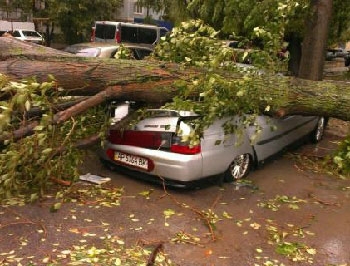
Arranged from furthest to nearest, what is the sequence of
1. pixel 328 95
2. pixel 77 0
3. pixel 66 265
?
1. pixel 77 0
2. pixel 328 95
3. pixel 66 265

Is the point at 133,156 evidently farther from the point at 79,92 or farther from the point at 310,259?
the point at 310,259

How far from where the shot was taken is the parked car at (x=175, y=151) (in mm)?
5156

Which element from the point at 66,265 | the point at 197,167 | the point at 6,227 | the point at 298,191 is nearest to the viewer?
the point at 66,265

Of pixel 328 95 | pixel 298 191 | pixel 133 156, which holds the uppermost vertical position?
pixel 328 95

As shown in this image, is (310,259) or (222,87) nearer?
(310,259)

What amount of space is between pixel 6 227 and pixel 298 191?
145 inches

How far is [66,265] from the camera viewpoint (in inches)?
146

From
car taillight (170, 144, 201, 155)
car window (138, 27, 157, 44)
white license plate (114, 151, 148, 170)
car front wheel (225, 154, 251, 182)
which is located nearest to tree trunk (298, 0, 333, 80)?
car front wheel (225, 154, 251, 182)

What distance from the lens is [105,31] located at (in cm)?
2395

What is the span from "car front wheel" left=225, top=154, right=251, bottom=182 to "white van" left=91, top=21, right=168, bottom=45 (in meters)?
17.9

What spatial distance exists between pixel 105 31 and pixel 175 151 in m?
20.0

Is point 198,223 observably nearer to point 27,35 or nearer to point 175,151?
point 175,151

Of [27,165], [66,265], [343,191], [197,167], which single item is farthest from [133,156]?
[343,191]

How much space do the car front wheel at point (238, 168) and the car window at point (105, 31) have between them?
1877 cm
